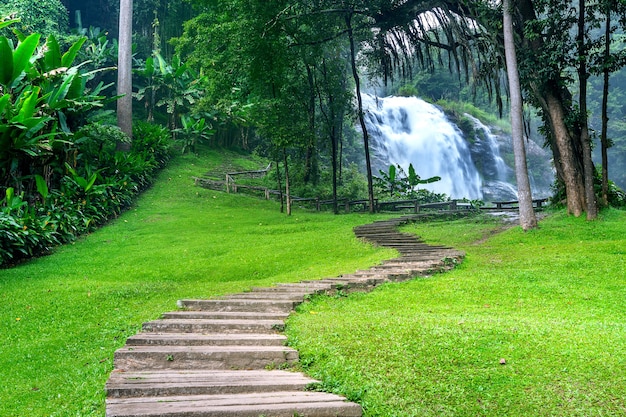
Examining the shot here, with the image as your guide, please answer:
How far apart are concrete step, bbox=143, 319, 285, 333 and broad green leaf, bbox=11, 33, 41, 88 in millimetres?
10603

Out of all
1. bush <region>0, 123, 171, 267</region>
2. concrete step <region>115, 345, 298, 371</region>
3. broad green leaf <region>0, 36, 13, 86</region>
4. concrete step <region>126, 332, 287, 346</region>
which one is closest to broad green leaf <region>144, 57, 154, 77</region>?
bush <region>0, 123, 171, 267</region>

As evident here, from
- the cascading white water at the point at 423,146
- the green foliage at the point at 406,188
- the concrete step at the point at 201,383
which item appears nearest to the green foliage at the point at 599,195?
the green foliage at the point at 406,188

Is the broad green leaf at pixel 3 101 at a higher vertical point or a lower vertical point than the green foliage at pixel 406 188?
higher

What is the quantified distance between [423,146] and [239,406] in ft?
117

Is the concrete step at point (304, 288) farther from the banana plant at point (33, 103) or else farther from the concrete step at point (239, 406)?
the banana plant at point (33, 103)

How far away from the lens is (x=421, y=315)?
19.4 feet

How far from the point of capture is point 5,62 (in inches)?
515

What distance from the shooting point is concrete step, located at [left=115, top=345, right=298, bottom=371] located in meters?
4.43

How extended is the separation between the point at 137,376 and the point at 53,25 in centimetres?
2892

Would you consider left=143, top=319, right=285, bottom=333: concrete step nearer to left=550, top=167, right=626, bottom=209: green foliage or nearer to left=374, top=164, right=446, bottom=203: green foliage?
left=550, top=167, right=626, bottom=209: green foliage

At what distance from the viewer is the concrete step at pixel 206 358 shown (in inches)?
175

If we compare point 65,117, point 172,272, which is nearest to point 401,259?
point 172,272

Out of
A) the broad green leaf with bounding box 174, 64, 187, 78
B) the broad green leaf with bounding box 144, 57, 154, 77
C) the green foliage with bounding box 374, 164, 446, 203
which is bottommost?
the green foliage with bounding box 374, 164, 446, 203

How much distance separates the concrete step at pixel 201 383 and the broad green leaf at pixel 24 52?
1168 centimetres
